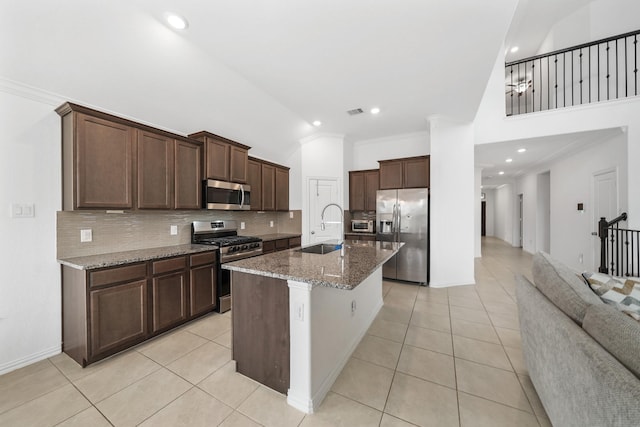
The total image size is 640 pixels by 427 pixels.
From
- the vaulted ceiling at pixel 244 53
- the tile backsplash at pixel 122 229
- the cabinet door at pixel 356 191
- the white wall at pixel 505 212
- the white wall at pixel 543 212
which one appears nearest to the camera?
the vaulted ceiling at pixel 244 53

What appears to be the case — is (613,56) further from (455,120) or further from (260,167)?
(260,167)

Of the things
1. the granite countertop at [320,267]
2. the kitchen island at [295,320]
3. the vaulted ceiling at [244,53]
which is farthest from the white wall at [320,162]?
the kitchen island at [295,320]

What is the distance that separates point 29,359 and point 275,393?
2.24 m

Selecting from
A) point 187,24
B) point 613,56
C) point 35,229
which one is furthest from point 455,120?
point 35,229

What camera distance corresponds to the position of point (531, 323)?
1.60 m

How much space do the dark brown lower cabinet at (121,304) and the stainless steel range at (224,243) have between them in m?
0.38

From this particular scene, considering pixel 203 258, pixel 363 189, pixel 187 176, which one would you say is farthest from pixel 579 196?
pixel 187 176

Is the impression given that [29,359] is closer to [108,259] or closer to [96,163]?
[108,259]

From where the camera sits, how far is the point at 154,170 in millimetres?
2686

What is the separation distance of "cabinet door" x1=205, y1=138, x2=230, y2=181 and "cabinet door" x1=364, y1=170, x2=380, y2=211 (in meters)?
2.89

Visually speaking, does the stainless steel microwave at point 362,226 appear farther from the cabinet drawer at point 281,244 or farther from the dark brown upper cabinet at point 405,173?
the cabinet drawer at point 281,244

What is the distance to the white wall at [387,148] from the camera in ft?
15.9

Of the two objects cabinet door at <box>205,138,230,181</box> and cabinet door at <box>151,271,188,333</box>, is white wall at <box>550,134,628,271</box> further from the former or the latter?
cabinet door at <box>151,271,188,333</box>

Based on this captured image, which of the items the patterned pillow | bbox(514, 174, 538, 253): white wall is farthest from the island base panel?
bbox(514, 174, 538, 253): white wall
